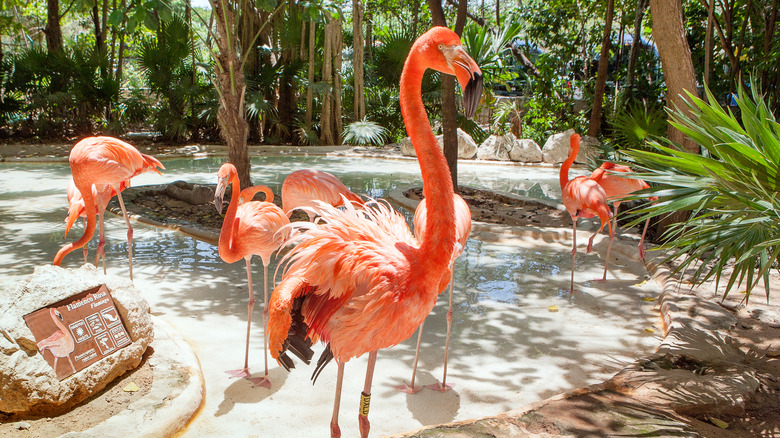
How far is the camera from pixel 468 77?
2.06 metres

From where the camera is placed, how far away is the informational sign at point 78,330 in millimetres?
2961

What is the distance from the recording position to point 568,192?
566 cm

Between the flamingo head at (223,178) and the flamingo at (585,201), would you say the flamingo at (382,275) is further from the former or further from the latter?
the flamingo at (585,201)

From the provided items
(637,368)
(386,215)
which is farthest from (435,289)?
(637,368)

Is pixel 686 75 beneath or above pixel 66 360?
above

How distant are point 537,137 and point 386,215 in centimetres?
1433

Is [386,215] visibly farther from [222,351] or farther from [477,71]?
[222,351]

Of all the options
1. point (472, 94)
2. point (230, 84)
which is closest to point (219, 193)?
point (472, 94)

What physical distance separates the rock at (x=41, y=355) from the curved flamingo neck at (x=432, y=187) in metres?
2.07

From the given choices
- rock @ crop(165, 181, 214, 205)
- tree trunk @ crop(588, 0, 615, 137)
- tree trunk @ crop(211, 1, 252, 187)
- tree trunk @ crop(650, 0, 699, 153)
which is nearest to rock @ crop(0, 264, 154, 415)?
tree trunk @ crop(211, 1, 252, 187)

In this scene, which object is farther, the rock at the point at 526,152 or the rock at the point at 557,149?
the rock at the point at 526,152

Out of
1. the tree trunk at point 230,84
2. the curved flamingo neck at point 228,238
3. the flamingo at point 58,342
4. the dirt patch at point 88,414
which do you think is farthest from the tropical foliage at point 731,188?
the tree trunk at point 230,84

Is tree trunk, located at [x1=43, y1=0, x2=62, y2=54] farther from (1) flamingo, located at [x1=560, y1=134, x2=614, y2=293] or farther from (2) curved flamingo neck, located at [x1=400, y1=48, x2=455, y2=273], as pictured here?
(2) curved flamingo neck, located at [x1=400, y1=48, x2=455, y2=273]

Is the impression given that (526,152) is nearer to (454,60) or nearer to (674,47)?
(674,47)
